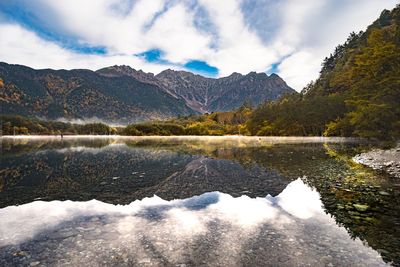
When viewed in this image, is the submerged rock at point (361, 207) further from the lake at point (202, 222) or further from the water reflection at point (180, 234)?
the water reflection at point (180, 234)

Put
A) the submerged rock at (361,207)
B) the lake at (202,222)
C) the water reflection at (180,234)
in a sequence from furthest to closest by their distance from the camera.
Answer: the submerged rock at (361,207) < the lake at (202,222) < the water reflection at (180,234)

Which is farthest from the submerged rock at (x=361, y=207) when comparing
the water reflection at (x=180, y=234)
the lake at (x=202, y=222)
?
the water reflection at (x=180, y=234)

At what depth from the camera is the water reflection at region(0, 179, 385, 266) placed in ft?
30.6

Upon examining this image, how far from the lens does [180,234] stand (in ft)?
38.6

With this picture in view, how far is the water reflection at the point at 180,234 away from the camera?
933 centimetres

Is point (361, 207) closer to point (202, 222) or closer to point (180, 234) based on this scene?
point (202, 222)

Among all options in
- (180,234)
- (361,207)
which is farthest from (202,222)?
(361,207)

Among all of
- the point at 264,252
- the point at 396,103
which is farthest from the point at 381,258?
the point at 396,103

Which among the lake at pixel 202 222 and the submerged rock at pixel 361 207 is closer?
the lake at pixel 202 222

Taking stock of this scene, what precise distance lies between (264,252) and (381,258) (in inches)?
145

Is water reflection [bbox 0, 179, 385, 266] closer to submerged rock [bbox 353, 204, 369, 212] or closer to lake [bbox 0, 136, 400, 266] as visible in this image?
lake [bbox 0, 136, 400, 266]

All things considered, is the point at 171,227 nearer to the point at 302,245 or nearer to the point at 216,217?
the point at 216,217

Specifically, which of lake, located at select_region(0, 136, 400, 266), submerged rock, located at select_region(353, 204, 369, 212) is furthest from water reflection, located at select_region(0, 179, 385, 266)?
submerged rock, located at select_region(353, 204, 369, 212)

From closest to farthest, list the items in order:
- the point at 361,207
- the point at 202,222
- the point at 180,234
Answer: the point at 180,234, the point at 202,222, the point at 361,207
